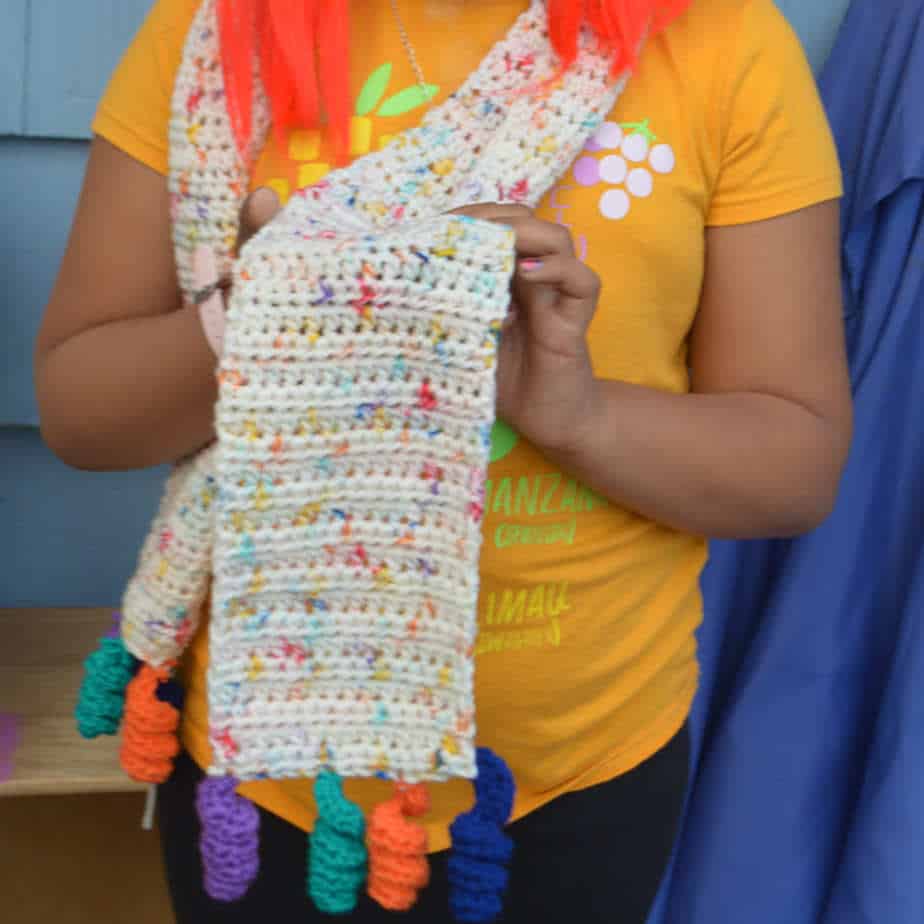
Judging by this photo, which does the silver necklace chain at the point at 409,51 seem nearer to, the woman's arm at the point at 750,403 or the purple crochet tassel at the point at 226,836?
the woman's arm at the point at 750,403

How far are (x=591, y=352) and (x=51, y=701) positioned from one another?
2.18 ft

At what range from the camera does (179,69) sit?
56 cm

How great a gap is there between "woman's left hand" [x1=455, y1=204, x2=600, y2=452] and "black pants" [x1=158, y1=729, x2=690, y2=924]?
0.76 feet

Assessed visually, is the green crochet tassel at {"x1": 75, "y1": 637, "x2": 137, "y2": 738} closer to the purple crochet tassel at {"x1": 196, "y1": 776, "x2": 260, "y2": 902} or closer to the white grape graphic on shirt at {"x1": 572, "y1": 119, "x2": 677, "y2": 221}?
the purple crochet tassel at {"x1": 196, "y1": 776, "x2": 260, "y2": 902}

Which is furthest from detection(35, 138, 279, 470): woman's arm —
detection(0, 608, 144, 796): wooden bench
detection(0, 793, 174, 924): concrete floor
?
Answer: detection(0, 793, 174, 924): concrete floor

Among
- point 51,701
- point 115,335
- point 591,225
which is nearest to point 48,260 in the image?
point 51,701

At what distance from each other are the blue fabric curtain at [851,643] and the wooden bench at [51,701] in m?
0.53

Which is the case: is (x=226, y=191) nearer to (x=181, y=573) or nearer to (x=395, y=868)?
(x=181, y=573)

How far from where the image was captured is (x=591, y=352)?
1.86 feet

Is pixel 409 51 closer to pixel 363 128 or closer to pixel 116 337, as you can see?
pixel 363 128

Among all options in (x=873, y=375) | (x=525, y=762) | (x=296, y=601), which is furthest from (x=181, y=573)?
(x=873, y=375)

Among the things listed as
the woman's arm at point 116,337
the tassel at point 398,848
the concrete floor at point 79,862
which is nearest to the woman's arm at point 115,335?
the woman's arm at point 116,337

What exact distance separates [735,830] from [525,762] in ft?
1.37

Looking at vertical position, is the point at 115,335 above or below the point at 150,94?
below
